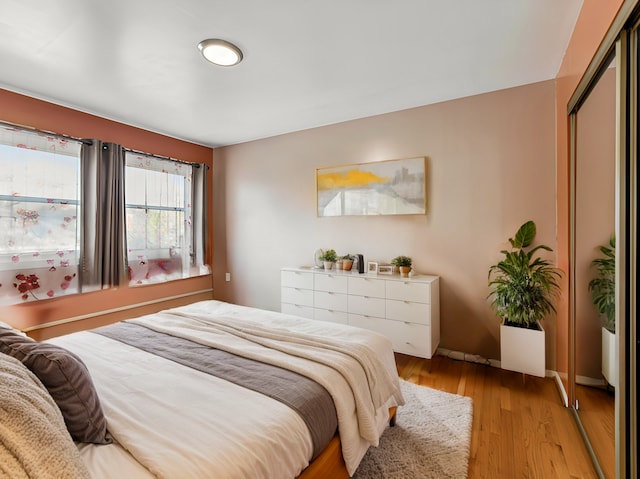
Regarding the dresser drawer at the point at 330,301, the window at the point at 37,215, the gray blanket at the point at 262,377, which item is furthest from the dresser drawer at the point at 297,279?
the window at the point at 37,215

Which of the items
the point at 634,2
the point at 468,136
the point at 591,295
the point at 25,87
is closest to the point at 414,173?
the point at 468,136

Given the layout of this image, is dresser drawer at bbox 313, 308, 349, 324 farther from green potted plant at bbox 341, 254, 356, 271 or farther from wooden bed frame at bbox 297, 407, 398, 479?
wooden bed frame at bbox 297, 407, 398, 479

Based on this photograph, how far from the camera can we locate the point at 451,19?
1.89 metres

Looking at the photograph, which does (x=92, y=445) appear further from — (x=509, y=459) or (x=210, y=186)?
(x=210, y=186)

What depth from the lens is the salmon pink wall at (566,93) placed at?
5.13 ft

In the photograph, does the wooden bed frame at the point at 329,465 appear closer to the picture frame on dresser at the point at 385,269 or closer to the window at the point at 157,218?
the picture frame on dresser at the point at 385,269

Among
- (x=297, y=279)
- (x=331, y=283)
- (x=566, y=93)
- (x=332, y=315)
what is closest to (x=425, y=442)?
(x=332, y=315)

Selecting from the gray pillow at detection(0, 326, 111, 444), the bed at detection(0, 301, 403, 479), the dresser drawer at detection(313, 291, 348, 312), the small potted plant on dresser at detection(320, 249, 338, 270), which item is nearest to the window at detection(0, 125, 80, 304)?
the bed at detection(0, 301, 403, 479)

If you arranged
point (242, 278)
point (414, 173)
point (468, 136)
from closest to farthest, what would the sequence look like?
point (468, 136), point (414, 173), point (242, 278)

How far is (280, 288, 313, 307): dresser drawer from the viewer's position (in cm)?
354

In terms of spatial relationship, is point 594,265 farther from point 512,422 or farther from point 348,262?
point 348,262

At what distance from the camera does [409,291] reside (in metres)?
2.91

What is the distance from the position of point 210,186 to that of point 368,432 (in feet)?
13.8

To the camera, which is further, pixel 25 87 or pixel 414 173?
pixel 414 173
